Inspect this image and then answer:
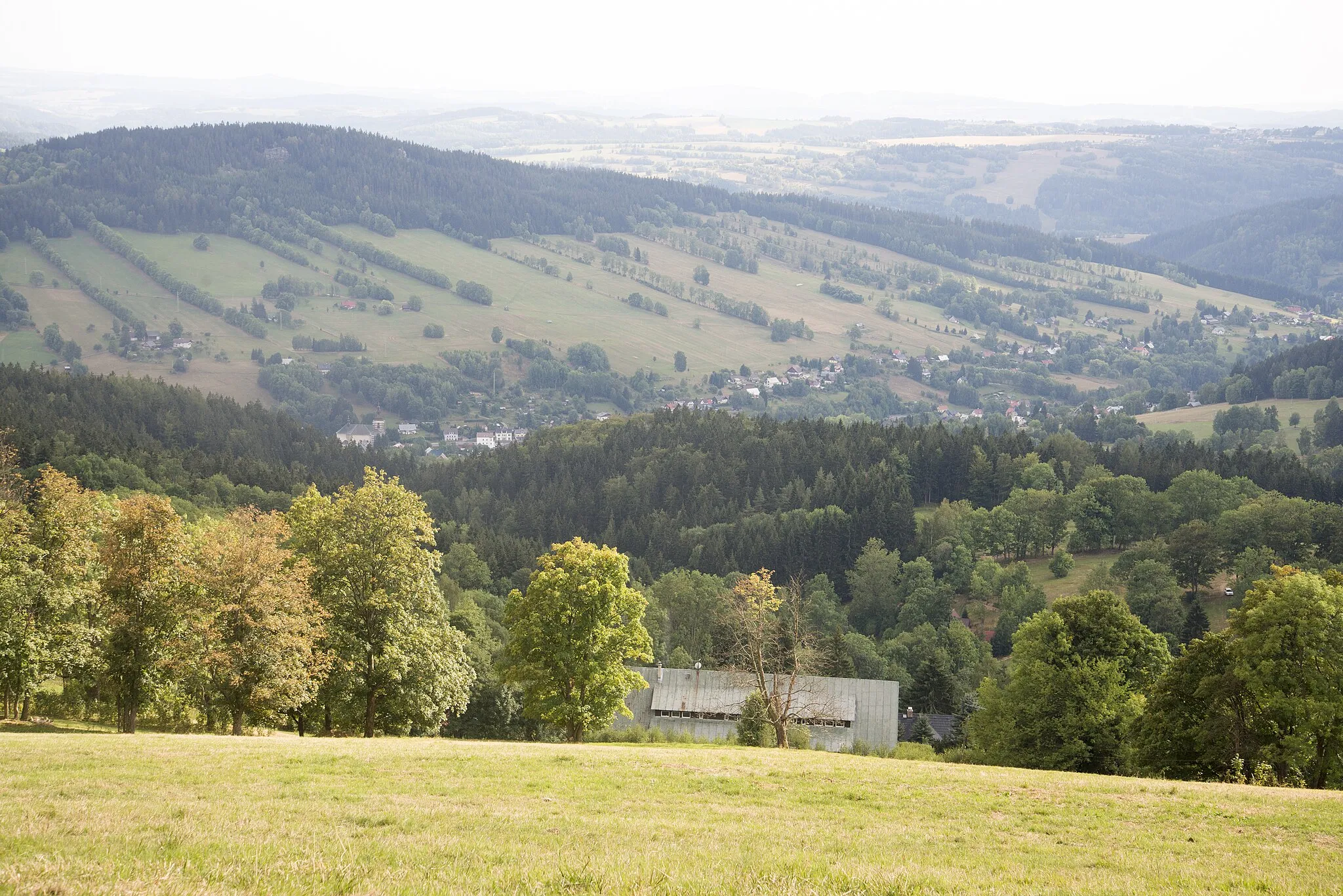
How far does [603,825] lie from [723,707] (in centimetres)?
6493

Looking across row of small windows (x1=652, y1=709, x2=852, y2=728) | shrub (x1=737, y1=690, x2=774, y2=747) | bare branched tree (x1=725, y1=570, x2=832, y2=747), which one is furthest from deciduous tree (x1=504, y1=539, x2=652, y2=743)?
row of small windows (x1=652, y1=709, x2=852, y2=728)

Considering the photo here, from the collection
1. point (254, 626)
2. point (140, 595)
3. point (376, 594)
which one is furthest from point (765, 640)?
point (140, 595)

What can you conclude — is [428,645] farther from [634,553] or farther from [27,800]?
[634,553]

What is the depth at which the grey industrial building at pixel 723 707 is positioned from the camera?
86938 mm

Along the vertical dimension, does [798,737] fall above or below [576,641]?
below

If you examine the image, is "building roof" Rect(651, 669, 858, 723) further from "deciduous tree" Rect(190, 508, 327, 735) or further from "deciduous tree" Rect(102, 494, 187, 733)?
"deciduous tree" Rect(102, 494, 187, 733)

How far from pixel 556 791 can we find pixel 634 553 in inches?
5793

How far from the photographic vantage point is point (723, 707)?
89.0 m

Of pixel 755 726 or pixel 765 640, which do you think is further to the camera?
pixel 755 726

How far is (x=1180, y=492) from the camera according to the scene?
5699 inches

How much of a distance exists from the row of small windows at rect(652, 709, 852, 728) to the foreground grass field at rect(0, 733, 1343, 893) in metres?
48.9

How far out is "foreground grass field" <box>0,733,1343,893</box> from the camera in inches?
766

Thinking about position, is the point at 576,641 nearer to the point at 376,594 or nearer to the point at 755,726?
the point at 376,594

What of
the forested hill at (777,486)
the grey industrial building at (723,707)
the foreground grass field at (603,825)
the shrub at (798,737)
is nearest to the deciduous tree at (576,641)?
the shrub at (798,737)
